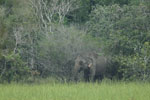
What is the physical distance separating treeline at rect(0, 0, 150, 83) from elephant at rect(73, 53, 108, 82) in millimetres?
305

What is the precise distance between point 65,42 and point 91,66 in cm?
143

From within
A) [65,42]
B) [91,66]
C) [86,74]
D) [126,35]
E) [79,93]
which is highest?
[126,35]

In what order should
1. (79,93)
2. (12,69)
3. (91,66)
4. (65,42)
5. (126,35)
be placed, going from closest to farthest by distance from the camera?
(79,93)
(12,69)
(65,42)
(126,35)
(91,66)

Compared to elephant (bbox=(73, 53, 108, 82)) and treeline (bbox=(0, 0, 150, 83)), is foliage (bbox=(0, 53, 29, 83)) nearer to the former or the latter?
treeline (bbox=(0, 0, 150, 83))

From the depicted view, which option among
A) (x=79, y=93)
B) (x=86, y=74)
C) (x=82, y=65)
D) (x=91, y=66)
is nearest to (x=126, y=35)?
(x=91, y=66)

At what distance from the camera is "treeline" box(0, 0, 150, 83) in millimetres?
15273

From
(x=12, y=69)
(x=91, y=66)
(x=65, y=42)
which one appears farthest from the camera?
(x=91, y=66)

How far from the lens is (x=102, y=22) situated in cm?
1670

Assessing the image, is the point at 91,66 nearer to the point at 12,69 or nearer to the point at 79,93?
the point at 12,69

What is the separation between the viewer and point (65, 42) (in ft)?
52.1

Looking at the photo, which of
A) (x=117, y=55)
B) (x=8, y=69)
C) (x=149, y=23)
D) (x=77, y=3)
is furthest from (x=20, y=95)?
(x=77, y=3)

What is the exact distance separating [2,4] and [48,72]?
12.7 feet

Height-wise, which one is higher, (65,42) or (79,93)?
(65,42)

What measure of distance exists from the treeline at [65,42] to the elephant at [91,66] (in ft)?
1.00
